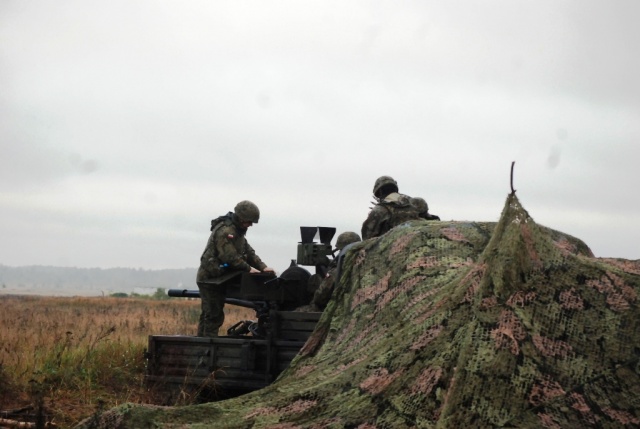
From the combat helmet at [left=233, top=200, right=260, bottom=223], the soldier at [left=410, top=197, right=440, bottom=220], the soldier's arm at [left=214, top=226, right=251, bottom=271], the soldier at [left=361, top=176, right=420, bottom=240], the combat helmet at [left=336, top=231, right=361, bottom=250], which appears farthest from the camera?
the combat helmet at [left=233, top=200, right=260, bottom=223]

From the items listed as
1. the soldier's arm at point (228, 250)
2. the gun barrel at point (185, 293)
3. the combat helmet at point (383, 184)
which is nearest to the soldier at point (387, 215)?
the combat helmet at point (383, 184)

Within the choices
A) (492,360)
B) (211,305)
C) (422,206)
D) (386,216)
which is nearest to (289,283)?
(386,216)

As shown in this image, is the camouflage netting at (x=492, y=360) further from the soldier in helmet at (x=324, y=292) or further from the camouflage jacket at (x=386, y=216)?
the camouflage jacket at (x=386, y=216)

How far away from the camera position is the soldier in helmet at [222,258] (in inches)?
492

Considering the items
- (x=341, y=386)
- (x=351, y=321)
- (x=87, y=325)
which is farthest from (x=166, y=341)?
(x=87, y=325)

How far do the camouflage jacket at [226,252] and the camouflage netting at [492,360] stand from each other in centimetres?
499

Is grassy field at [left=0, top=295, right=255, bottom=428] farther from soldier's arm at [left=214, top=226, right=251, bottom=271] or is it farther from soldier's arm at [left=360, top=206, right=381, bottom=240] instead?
soldier's arm at [left=360, top=206, right=381, bottom=240]

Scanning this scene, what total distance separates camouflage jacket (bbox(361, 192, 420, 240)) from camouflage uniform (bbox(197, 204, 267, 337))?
2.19 m

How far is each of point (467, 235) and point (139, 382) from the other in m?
5.16

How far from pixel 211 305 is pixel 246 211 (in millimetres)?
1305

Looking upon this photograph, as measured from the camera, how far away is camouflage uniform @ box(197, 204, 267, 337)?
12477 millimetres

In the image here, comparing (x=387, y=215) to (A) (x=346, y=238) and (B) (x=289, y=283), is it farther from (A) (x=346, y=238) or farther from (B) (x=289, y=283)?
(A) (x=346, y=238)

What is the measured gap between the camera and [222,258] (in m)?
12.5

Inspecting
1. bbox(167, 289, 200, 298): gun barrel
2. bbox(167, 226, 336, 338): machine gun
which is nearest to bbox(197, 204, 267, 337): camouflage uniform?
bbox(167, 289, 200, 298): gun barrel
